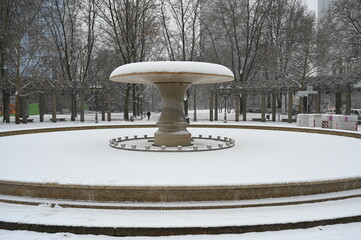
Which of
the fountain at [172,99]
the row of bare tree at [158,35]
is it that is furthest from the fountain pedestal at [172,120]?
the row of bare tree at [158,35]

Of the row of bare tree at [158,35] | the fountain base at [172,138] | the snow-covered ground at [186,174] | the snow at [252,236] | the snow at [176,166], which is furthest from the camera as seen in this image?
the row of bare tree at [158,35]

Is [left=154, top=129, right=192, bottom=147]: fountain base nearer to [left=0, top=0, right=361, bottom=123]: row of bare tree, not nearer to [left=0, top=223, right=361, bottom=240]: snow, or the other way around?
[left=0, top=223, right=361, bottom=240]: snow

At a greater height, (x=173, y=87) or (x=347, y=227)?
(x=173, y=87)

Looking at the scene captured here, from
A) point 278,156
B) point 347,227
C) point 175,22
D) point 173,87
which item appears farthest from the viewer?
point 175,22

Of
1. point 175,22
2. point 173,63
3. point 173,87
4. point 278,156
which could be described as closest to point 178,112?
point 173,87

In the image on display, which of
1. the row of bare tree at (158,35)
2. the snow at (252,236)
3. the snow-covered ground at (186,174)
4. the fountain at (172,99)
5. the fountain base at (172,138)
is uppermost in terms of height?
the row of bare tree at (158,35)

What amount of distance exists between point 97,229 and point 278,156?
6.64 metres

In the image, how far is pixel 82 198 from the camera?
6113 mm

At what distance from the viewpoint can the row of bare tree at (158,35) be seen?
26.7m

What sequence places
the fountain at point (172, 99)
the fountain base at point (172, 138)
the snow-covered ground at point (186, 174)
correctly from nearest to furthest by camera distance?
the snow-covered ground at point (186, 174) < the fountain at point (172, 99) < the fountain base at point (172, 138)

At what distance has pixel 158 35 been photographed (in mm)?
38406

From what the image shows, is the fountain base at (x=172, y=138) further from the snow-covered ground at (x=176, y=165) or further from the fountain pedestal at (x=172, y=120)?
the snow-covered ground at (x=176, y=165)

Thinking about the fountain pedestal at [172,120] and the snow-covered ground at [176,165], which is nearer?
the snow-covered ground at [176,165]

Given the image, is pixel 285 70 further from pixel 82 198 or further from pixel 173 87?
pixel 82 198
